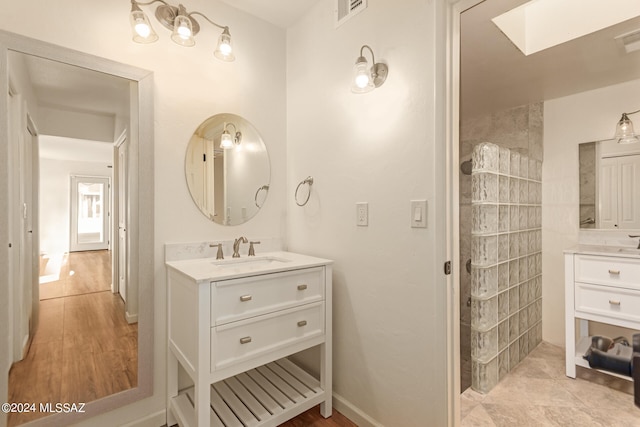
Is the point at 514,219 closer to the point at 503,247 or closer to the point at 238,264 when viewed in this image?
the point at 503,247

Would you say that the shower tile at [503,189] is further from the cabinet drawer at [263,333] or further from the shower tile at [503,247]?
the cabinet drawer at [263,333]

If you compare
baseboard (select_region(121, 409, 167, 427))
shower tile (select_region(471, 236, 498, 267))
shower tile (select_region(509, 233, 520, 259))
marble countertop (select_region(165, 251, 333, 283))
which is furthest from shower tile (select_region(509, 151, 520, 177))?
baseboard (select_region(121, 409, 167, 427))

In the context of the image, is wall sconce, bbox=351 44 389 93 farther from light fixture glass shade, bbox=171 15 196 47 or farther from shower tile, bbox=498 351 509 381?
shower tile, bbox=498 351 509 381

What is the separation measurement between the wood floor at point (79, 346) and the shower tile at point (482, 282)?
2076 mm

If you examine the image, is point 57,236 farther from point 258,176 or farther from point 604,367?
point 604,367

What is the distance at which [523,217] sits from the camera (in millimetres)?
2475

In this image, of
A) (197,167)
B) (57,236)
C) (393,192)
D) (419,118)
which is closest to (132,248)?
(57,236)

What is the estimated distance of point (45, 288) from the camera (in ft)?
4.57

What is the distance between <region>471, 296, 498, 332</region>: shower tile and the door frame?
7.44 ft

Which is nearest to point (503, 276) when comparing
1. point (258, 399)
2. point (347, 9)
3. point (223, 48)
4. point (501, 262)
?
point (501, 262)

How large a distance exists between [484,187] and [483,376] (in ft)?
4.10

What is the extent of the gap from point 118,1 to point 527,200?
10.3 feet

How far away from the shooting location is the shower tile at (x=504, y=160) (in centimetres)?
211

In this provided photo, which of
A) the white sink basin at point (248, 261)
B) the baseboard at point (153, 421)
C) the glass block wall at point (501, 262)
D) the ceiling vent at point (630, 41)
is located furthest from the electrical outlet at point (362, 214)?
the ceiling vent at point (630, 41)
